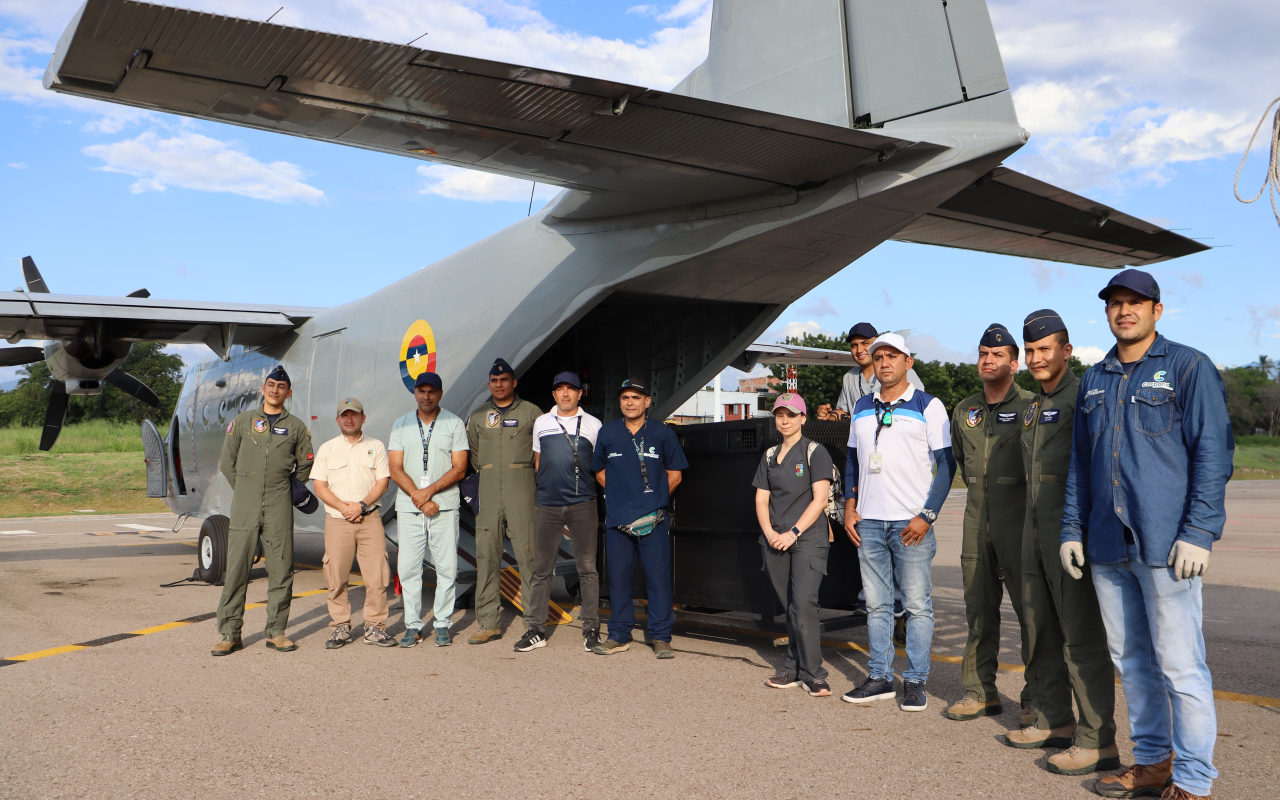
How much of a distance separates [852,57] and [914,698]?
386cm

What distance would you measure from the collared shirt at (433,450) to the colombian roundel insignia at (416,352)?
53.3 inches

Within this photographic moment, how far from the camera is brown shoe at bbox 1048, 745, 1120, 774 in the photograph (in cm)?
374

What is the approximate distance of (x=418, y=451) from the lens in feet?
21.9

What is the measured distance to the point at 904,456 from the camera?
4859 mm

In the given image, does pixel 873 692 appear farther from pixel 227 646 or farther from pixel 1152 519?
pixel 227 646

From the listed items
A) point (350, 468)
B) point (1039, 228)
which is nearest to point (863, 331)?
point (1039, 228)

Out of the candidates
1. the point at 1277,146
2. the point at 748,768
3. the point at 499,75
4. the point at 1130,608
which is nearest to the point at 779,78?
the point at 499,75

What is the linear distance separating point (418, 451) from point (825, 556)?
10.9 feet

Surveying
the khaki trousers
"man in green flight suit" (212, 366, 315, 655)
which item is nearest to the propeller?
"man in green flight suit" (212, 366, 315, 655)

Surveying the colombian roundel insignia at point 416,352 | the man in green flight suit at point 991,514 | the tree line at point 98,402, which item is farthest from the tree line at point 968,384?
the tree line at point 98,402

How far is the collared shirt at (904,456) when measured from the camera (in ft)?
15.8

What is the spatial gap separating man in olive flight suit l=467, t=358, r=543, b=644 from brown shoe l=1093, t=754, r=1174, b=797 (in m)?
4.20

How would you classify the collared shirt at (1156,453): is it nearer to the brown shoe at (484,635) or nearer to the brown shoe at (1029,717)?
the brown shoe at (1029,717)

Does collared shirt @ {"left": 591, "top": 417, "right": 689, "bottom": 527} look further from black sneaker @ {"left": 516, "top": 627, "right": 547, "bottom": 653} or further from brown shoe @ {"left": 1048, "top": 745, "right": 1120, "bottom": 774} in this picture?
brown shoe @ {"left": 1048, "top": 745, "right": 1120, "bottom": 774}
